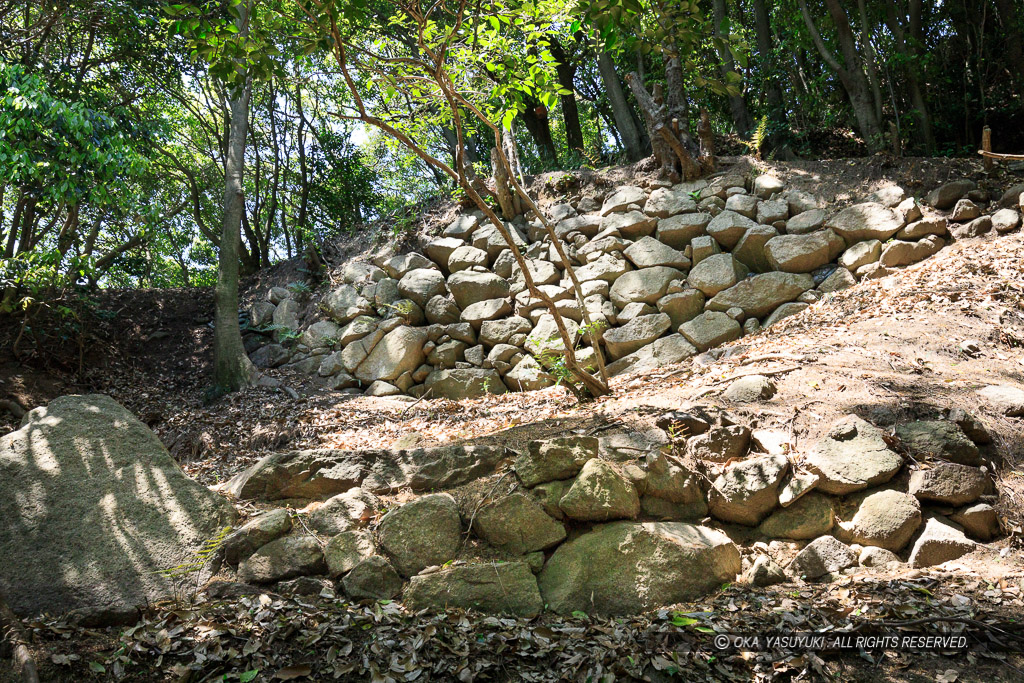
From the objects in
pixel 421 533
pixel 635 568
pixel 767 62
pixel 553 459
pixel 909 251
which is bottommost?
pixel 635 568

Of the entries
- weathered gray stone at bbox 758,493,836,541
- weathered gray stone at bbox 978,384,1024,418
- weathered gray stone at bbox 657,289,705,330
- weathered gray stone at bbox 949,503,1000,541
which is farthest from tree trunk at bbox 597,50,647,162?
weathered gray stone at bbox 949,503,1000,541

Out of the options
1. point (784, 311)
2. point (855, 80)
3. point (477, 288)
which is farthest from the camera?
point (477, 288)

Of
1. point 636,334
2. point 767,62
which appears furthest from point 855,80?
point 636,334

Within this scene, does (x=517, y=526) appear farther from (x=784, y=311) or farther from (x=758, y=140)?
(x=758, y=140)

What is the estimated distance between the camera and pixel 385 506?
378 cm

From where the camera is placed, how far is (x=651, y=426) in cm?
414

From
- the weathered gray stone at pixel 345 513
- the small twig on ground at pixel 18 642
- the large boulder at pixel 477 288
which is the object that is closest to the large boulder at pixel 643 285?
the large boulder at pixel 477 288

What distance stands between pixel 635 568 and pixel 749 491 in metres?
0.90

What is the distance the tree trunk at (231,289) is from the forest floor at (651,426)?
367 mm

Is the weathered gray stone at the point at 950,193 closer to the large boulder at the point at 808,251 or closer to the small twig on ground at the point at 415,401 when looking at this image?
the large boulder at the point at 808,251

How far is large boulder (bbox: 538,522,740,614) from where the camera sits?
311cm

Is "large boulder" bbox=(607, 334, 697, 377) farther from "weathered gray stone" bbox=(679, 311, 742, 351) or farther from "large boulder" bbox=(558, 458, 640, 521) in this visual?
"large boulder" bbox=(558, 458, 640, 521)

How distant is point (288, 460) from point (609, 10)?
3279 mm

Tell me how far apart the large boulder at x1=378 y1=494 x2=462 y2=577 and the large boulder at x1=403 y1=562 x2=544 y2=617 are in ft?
0.55
